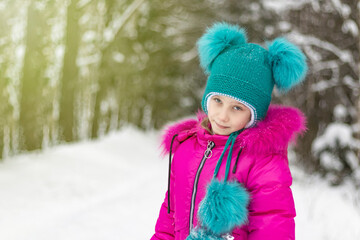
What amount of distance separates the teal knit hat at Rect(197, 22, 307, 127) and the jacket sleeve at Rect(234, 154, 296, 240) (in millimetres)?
320

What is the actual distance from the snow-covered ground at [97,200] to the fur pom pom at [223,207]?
95.9 inches

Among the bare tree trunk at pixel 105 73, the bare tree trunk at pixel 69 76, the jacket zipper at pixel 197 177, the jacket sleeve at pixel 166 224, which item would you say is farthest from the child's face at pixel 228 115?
the bare tree trunk at pixel 105 73

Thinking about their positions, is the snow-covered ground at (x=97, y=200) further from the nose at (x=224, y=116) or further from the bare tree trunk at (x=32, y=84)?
the nose at (x=224, y=116)

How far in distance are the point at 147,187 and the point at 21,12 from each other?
5.11 metres

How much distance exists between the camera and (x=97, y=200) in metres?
5.85

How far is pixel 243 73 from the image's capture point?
2084mm

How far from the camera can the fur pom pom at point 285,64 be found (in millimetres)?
2094

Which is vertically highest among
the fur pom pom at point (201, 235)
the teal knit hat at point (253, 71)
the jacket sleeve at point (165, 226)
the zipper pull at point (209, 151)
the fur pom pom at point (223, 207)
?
the teal knit hat at point (253, 71)

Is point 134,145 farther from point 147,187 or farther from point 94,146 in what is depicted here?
point 147,187

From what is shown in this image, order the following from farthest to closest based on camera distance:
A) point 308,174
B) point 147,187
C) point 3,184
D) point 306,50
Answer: point 308,174 → point 306,50 → point 147,187 → point 3,184

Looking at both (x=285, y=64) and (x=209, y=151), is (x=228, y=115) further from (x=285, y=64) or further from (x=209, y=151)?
(x=285, y=64)

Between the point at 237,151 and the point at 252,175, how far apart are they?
0.16m

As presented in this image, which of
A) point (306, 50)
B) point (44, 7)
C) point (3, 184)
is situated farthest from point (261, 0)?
point (3, 184)

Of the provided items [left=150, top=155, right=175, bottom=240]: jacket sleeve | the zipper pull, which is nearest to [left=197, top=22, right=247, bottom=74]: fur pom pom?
the zipper pull
